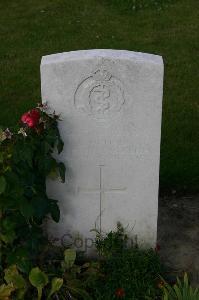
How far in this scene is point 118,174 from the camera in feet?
13.2

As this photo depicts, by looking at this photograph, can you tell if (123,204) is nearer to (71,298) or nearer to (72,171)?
(72,171)

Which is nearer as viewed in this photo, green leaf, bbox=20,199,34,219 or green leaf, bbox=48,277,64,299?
green leaf, bbox=20,199,34,219

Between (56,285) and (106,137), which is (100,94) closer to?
(106,137)

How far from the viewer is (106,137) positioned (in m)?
3.89

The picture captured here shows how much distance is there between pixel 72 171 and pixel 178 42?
518cm

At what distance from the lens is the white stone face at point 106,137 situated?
3686 millimetres

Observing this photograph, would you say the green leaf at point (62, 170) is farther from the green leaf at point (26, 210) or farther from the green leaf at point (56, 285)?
the green leaf at point (56, 285)

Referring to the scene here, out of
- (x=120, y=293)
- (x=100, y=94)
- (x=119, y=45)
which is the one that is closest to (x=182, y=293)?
(x=120, y=293)

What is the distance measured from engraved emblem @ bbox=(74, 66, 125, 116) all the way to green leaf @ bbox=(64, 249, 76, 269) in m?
0.92

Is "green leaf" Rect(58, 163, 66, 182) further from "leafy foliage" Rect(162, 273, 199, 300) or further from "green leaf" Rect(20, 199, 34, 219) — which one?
"leafy foliage" Rect(162, 273, 199, 300)

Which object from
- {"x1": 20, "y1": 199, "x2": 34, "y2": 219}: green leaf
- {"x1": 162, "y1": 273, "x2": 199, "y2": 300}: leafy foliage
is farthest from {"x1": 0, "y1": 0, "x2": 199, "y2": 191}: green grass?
{"x1": 20, "y1": 199, "x2": 34, "y2": 219}: green leaf

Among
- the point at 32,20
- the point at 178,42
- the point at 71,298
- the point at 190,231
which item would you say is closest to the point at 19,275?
the point at 71,298

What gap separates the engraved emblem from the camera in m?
3.71

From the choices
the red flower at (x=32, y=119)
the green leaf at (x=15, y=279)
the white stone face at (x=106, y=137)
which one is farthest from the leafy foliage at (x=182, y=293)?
the red flower at (x=32, y=119)
